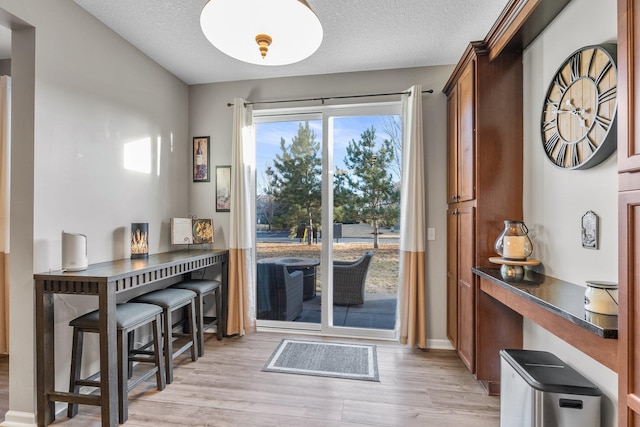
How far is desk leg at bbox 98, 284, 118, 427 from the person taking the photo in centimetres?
190

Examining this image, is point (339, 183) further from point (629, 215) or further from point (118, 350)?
point (629, 215)

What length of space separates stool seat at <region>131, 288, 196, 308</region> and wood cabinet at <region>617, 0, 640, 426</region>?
257 cm

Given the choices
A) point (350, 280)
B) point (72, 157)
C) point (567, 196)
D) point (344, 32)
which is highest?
point (344, 32)

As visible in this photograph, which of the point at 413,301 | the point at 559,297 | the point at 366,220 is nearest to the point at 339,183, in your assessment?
the point at 366,220

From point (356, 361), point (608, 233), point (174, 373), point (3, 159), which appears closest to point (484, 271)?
point (608, 233)

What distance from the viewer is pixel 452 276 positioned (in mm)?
3002

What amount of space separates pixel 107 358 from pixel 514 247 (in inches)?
100

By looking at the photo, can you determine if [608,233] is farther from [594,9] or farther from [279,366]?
[279,366]

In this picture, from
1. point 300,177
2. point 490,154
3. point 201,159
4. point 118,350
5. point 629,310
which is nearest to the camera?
point 629,310

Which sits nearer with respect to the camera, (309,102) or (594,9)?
(594,9)

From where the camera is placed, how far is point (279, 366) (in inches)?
108

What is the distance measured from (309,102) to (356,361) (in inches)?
100

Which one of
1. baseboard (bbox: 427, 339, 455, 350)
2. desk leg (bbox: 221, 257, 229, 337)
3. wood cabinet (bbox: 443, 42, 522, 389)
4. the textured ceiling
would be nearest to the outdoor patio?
baseboard (bbox: 427, 339, 455, 350)

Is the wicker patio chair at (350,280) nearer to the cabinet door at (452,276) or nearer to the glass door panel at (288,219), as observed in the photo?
the glass door panel at (288,219)
